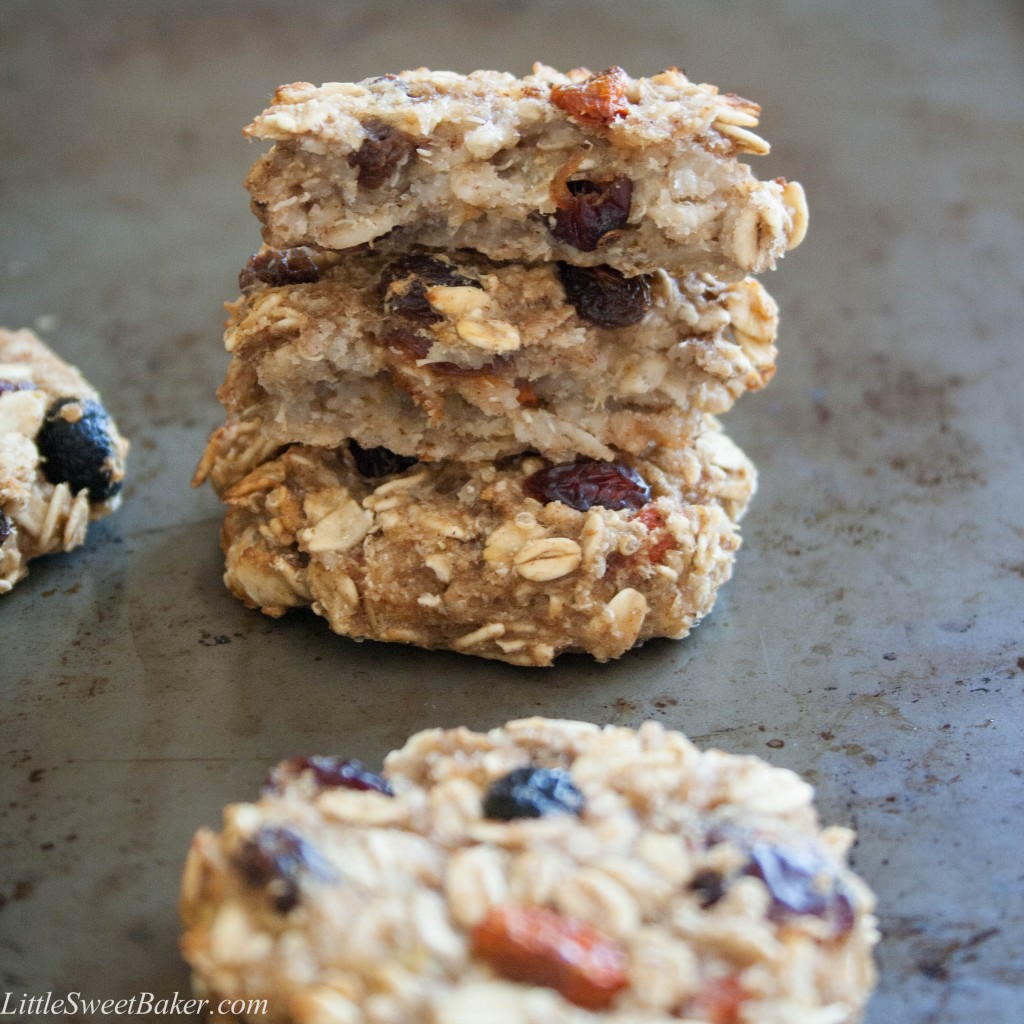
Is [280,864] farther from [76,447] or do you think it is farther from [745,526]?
[745,526]

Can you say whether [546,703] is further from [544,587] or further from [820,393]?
[820,393]

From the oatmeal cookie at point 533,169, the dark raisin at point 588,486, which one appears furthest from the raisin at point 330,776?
the oatmeal cookie at point 533,169

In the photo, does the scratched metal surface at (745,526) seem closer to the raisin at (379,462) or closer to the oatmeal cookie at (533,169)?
the raisin at (379,462)

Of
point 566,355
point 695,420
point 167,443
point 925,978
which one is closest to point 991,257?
point 695,420

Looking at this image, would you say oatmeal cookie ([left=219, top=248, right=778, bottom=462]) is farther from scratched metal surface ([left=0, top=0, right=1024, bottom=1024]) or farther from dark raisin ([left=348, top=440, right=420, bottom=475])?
scratched metal surface ([left=0, top=0, right=1024, bottom=1024])

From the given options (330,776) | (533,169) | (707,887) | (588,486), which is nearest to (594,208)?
(533,169)

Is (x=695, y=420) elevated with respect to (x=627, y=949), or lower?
elevated
